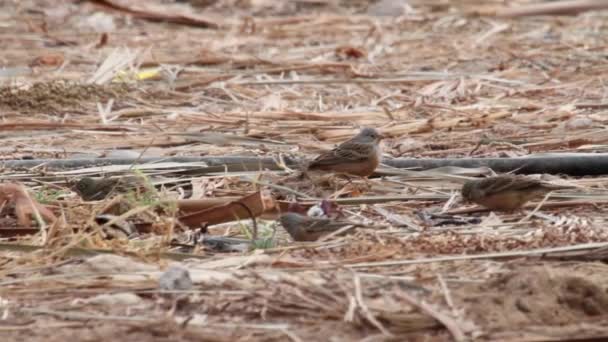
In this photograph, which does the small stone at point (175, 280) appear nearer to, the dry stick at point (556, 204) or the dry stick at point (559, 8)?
the dry stick at point (556, 204)

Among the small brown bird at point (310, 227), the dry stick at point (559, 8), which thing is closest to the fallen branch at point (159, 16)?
the dry stick at point (559, 8)

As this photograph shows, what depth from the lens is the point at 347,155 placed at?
24.3 feet

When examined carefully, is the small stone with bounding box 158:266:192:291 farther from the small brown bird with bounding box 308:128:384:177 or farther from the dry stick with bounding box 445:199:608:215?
the small brown bird with bounding box 308:128:384:177

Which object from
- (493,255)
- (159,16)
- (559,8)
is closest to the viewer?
(493,255)

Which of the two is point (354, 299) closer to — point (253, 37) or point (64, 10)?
point (253, 37)

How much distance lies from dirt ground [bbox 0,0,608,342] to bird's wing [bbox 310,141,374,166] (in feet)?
0.39

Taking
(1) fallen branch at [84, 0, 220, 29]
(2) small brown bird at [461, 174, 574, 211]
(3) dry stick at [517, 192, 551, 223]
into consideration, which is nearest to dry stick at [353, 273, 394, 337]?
(3) dry stick at [517, 192, 551, 223]

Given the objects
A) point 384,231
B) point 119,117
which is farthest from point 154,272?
point 119,117

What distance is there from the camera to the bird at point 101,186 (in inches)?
264

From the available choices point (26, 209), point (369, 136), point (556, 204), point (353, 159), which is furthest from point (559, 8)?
point (26, 209)

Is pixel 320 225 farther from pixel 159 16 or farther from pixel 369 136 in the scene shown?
pixel 159 16

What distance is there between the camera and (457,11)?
1449cm

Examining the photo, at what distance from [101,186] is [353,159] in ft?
3.73

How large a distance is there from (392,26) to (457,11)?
93cm
